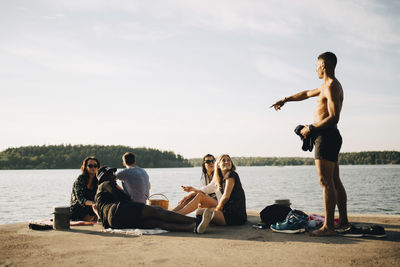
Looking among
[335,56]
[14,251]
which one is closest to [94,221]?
[14,251]

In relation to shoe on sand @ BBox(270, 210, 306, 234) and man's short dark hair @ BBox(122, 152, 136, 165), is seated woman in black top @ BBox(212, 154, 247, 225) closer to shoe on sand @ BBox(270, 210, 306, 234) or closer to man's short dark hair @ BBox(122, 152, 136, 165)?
shoe on sand @ BBox(270, 210, 306, 234)

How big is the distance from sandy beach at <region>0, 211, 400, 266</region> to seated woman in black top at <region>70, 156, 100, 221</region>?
1185 mm

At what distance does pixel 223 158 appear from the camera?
667 cm

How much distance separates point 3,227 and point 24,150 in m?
105

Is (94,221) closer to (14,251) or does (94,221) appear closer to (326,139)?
(14,251)

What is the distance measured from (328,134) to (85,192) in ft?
15.4

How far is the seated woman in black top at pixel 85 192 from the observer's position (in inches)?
284

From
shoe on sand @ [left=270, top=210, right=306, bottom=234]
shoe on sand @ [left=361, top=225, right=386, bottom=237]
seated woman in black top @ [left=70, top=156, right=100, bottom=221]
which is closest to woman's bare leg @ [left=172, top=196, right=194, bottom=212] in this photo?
seated woman in black top @ [left=70, top=156, right=100, bottom=221]

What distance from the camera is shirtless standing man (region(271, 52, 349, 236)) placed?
5180 millimetres

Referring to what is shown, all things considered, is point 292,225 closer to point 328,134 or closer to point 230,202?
point 230,202

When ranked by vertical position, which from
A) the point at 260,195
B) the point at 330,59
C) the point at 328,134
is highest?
the point at 330,59

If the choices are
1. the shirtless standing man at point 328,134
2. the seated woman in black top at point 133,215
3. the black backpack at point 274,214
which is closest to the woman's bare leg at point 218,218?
the seated woman in black top at point 133,215

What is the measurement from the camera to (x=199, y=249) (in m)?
4.63

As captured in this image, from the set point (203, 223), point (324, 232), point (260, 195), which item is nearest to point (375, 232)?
point (324, 232)
